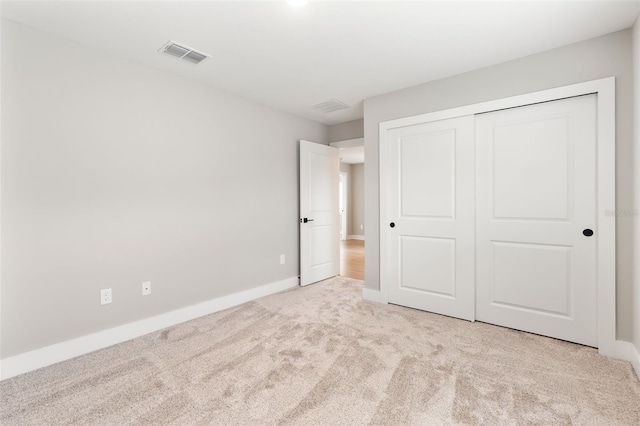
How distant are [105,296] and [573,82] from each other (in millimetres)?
4093

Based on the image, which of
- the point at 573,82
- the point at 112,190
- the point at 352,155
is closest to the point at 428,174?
the point at 573,82

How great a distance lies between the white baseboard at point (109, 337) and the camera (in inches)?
78.9

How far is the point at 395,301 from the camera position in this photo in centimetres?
332

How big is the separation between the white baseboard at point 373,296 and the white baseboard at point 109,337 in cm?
132

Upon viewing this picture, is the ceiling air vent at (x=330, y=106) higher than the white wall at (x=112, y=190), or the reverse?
the ceiling air vent at (x=330, y=106)

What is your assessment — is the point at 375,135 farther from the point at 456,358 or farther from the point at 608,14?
the point at 456,358

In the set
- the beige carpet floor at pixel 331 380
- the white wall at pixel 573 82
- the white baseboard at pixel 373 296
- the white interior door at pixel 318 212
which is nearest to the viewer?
the beige carpet floor at pixel 331 380

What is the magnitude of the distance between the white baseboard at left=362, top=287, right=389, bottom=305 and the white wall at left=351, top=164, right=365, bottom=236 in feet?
18.5

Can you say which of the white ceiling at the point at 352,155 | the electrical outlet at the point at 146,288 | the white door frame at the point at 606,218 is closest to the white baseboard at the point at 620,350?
the white door frame at the point at 606,218

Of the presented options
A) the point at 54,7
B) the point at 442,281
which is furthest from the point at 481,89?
the point at 54,7

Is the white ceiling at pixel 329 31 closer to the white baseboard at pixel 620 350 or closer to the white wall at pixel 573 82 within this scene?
the white wall at pixel 573 82

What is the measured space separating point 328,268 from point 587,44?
3.63 metres

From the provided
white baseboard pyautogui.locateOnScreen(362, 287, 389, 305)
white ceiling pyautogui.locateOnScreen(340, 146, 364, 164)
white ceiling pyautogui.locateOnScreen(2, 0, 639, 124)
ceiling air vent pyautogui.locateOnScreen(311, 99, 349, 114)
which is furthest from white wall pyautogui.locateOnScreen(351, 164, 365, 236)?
white ceiling pyautogui.locateOnScreen(2, 0, 639, 124)

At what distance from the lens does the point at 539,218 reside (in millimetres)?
2496
